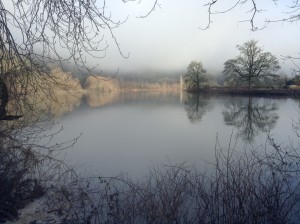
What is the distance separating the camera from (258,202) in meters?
5.25

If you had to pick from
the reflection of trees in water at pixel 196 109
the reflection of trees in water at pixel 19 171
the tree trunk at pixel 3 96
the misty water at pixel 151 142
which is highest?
the tree trunk at pixel 3 96

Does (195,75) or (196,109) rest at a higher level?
(195,75)

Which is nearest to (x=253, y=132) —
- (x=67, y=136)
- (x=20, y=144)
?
(x=67, y=136)

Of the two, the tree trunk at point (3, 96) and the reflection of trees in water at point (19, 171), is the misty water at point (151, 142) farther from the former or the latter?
the tree trunk at point (3, 96)

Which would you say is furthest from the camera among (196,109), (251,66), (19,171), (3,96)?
(251,66)

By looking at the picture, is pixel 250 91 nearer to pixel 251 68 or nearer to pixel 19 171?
pixel 251 68

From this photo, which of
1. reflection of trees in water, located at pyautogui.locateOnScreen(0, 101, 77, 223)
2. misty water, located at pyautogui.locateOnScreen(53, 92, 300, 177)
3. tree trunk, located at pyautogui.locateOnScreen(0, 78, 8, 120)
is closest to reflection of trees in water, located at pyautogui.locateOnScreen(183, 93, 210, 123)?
misty water, located at pyautogui.locateOnScreen(53, 92, 300, 177)

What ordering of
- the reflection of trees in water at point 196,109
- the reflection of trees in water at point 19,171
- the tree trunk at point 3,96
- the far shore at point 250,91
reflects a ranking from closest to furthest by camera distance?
the tree trunk at point 3,96, the reflection of trees in water at point 19,171, the reflection of trees in water at point 196,109, the far shore at point 250,91

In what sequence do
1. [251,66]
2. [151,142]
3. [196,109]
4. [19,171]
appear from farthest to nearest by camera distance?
1. [251,66]
2. [196,109]
3. [151,142]
4. [19,171]

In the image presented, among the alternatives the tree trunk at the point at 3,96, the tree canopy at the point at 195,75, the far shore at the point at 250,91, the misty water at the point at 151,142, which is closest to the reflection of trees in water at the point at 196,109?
the misty water at the point at 151,142

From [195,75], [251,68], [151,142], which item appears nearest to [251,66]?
[251,68]

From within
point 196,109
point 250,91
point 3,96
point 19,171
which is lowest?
point 196,109

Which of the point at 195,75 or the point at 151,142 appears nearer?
the point at 151,142

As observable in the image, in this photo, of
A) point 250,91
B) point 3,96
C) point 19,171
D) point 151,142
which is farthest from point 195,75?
point 3,96
